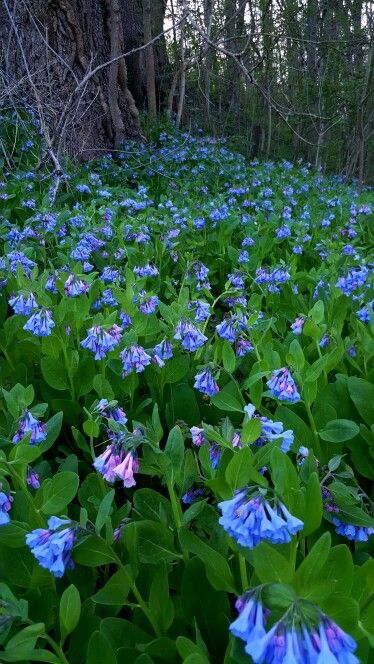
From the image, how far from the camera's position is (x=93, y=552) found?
95cm

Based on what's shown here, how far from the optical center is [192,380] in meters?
1.77

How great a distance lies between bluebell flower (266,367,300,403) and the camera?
1.26 metres

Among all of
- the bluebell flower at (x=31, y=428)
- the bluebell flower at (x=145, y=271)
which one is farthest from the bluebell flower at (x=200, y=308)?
the bluebell flower at (x=31, y=428)

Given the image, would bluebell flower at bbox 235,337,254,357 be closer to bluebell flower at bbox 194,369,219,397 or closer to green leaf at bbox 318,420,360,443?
bluebell flower at bbox 194,369,219,397

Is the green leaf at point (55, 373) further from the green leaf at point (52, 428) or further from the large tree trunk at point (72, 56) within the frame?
the large tree trunk at point (72, 56)

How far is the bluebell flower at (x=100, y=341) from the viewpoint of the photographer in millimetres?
1549

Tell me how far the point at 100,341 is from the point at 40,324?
0.71 feet

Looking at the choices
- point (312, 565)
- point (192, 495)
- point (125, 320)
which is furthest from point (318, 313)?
point (312, 565)

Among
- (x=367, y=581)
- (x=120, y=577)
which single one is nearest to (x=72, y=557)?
(x=120, y=577)

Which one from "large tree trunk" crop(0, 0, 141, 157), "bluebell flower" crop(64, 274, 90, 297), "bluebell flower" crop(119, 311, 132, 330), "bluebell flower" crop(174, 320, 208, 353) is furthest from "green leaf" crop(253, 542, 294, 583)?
"large tree trunk" crop(0, 0, 141, 157)

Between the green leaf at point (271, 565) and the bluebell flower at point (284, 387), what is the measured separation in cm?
58

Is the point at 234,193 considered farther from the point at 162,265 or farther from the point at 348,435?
the point at 348,435

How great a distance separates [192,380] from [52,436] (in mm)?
571

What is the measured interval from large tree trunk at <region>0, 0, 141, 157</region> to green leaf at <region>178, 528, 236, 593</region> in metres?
4.71
